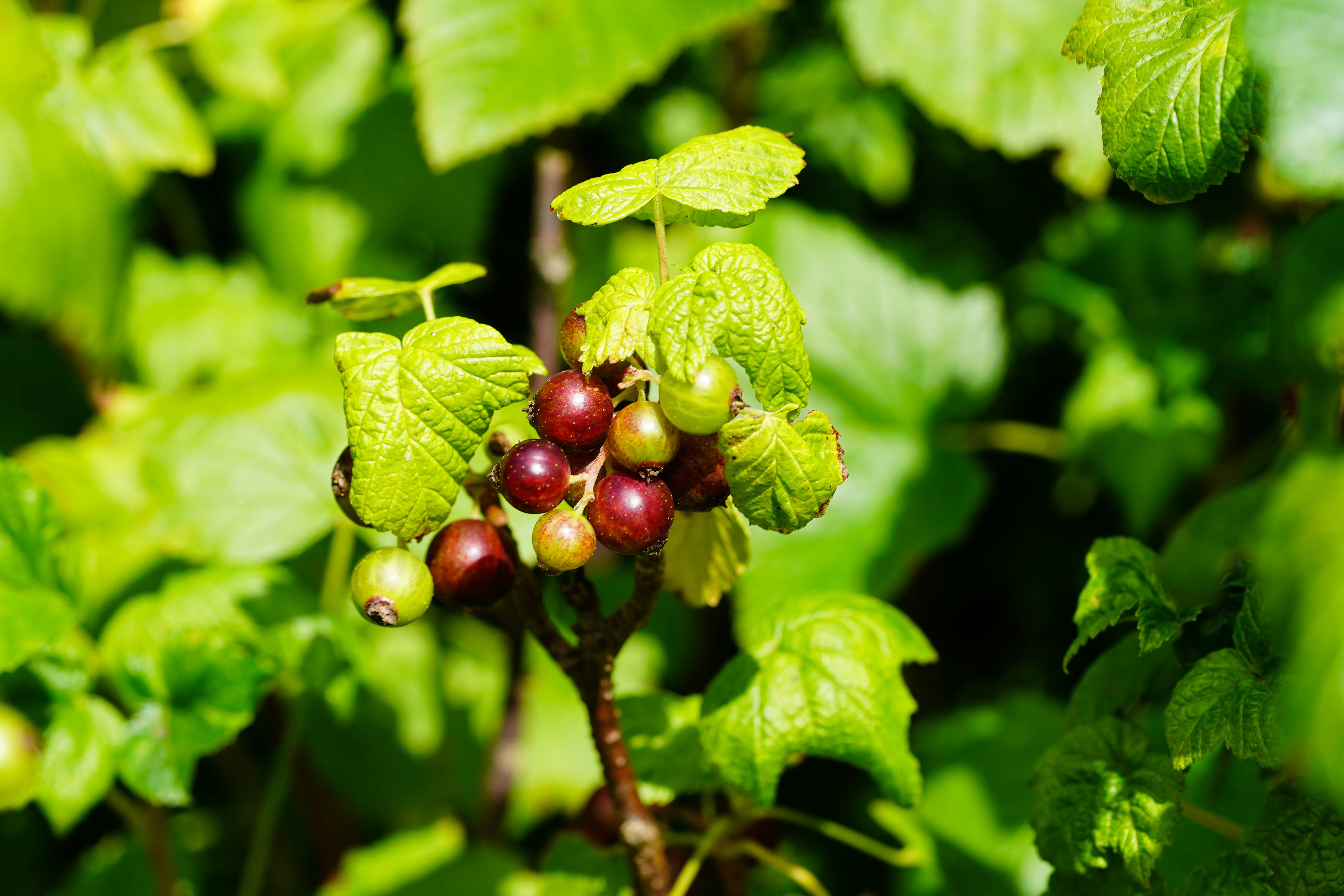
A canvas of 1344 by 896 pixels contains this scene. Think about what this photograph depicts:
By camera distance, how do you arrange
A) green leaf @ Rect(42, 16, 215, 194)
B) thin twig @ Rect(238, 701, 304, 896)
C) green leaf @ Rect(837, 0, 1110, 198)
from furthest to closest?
green leaf @ Rect(42, 16, 215, 194) → green leaf @ Rect(837, 0, 1110, 198) → thin twig @ Rect(238, 701, 304, 896)

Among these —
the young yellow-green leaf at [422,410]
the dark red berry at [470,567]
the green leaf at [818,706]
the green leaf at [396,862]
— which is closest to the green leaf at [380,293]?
the young yellow-green leaf at [422,410]

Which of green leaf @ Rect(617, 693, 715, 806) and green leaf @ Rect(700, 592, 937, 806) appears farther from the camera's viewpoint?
green leaf @ Rect(617, 693, 715, 806)

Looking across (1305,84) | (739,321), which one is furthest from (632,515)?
(1305,84)

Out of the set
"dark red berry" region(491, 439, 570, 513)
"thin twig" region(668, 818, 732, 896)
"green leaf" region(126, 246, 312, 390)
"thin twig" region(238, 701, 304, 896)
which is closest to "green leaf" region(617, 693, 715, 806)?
"thin twig" region(668, 818, 732, 896)

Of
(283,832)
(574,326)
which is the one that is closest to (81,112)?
(283,832)

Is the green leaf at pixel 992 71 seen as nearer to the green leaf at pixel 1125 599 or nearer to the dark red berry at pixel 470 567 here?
the green leaf at pixel 1125 599

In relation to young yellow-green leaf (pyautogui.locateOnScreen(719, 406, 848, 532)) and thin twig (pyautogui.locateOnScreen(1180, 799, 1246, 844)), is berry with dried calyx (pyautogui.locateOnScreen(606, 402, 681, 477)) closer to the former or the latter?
young yellow-green leaf (pyautogui.locateOnScreen(719, 406, 848, 532))
